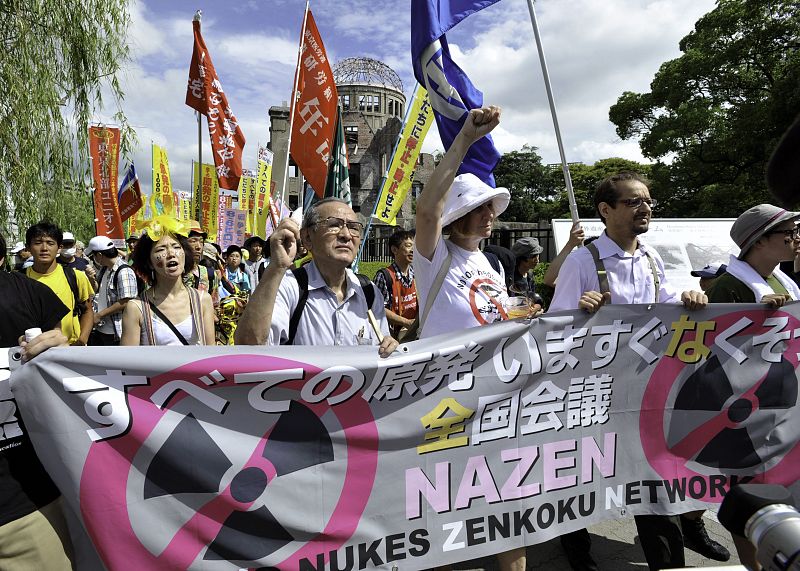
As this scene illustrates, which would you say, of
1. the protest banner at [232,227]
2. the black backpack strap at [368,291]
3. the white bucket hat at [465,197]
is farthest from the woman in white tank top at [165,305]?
the protest banner at [232,227]

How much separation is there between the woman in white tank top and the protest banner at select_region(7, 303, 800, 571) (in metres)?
0.89

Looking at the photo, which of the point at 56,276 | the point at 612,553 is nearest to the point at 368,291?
the point at 612,553

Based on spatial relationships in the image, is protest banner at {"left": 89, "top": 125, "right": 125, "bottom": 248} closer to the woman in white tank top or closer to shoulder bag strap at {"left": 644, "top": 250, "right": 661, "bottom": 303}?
the woman in white tank top

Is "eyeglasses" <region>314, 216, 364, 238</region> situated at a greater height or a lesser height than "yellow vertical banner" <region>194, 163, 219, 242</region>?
lesser

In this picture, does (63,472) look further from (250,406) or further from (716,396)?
(716,396)

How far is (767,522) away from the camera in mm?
883

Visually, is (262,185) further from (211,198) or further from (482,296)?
(482,296)

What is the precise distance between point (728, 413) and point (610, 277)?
964mm

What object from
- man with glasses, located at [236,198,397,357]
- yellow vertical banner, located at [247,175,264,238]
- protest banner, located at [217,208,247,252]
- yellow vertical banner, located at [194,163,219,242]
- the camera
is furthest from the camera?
yellow vertical banner, located at [194,163,219,242]

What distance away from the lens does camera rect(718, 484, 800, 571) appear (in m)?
0.84

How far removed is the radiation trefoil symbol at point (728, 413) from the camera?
110 inches

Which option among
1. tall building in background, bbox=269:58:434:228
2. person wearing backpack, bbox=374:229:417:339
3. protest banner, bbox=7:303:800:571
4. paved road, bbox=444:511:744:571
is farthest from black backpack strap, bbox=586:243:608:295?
tall building in background, bbox=269:58:434:228

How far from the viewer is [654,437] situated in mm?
2779

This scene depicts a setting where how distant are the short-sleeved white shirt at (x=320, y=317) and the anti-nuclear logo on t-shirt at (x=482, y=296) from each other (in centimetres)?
51
